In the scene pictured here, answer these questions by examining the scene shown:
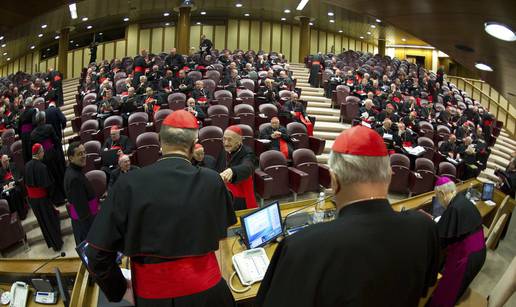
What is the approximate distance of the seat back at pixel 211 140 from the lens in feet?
24.7

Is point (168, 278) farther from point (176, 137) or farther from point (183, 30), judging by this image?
point (183, 30)

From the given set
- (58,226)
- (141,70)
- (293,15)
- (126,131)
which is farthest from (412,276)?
(293,15)

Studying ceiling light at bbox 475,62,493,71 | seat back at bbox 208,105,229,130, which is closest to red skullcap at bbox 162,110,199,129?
ceiling light at bbox 475,62,493,71

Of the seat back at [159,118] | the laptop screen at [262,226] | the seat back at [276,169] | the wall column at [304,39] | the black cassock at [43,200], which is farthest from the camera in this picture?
the wall column at [304,39]

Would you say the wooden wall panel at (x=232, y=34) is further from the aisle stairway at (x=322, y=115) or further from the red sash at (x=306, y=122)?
the red sash at (x=306, y=122)

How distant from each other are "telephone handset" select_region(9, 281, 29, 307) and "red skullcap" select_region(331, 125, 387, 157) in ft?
8.79

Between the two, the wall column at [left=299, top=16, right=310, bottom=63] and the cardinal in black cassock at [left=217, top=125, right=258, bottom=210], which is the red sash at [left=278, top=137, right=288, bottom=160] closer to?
the cardinal in black cassock at [left=217, top=125, right=258, bottom=210]

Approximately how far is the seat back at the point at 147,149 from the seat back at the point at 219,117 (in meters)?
1.54

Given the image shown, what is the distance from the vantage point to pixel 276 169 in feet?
22.7

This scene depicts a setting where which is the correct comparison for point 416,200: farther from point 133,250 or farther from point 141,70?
point 141,70

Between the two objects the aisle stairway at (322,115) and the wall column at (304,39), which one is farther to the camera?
the wall column at (304,39)

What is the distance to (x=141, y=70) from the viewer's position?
12.7 metres

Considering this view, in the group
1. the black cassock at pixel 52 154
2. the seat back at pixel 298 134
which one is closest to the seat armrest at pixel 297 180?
the seat back at pixel 298 134

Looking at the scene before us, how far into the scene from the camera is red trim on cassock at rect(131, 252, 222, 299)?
1.85 meters
